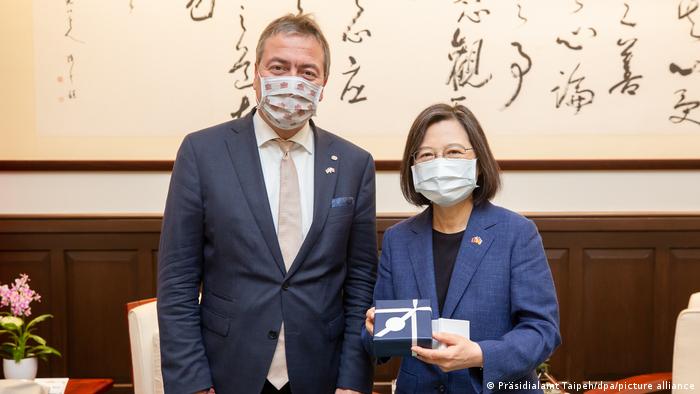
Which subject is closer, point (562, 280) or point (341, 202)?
point (341, 202)

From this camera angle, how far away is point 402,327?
4.50ft

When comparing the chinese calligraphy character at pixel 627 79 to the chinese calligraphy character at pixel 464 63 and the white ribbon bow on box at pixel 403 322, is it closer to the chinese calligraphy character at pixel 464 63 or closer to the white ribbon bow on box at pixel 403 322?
the chinese calligraphy character at pixel 464 63

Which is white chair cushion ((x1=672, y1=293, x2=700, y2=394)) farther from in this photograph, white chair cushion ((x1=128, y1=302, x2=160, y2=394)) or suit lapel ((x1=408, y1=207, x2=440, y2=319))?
white chair cushion ((x1=128, y1=302, x2=160, y2=394))

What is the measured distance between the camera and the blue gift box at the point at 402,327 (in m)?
1.36

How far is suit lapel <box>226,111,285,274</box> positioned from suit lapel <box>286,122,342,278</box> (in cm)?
6

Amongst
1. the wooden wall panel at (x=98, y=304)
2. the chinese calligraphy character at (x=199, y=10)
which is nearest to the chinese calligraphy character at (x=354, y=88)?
the chinese calligraphy character at (x=199, y=10)

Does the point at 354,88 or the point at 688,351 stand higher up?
the point at 354,88

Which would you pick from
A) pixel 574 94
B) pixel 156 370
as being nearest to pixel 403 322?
pixel 156 370

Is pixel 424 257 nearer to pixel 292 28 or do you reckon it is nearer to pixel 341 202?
pixel 341 202

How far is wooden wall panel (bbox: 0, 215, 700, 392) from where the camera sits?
3268 mm

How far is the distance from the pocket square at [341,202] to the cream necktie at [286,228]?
0.09 m

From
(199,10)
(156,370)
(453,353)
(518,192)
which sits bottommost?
(156,370)

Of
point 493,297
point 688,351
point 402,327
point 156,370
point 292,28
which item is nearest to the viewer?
point 402,327

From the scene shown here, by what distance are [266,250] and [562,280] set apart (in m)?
2.25
